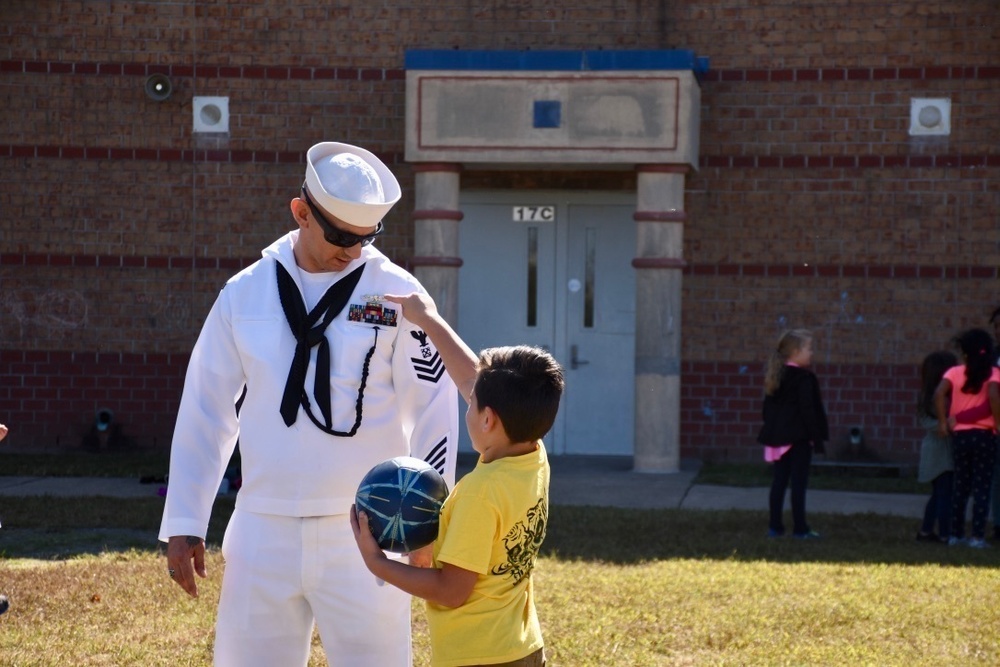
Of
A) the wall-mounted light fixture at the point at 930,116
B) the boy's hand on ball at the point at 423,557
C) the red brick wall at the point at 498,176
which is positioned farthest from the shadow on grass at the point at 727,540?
the boy's hand on ball at the point at 423,557

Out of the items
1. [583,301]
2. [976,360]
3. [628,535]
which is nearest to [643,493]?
[628,535]

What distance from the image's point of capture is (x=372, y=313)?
13.3 feet

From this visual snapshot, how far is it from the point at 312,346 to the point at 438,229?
1003 centimetres

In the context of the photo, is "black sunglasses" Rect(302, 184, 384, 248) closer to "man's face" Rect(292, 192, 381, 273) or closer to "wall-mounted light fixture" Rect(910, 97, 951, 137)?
"man's face" Rect(292, 192, 381, 273)

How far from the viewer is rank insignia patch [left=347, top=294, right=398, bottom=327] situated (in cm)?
402

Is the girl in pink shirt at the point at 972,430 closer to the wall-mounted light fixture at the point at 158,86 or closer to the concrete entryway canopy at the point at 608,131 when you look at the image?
the concrete entryway canopy at the point at 608,131

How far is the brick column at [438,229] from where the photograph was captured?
13.9 metres

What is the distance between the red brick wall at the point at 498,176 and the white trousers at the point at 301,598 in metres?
11.2

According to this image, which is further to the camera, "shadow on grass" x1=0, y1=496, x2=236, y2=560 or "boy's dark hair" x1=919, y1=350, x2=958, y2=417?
"boy's dark hair" x1=919, y1=350, x2=958, y2=417

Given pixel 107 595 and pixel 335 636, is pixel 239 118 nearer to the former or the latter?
pixel 107 595

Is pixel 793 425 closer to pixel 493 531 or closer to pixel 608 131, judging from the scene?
pixel 608 131

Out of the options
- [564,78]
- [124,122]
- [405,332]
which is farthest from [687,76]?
[405,332]

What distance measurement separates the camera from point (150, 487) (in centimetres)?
1232

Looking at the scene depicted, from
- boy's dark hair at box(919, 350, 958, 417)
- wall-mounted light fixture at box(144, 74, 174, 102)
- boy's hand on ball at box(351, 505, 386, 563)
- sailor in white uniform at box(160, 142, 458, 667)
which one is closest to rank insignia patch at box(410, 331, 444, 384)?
sailor in white uniform at box(160, 142, 458, 667)
